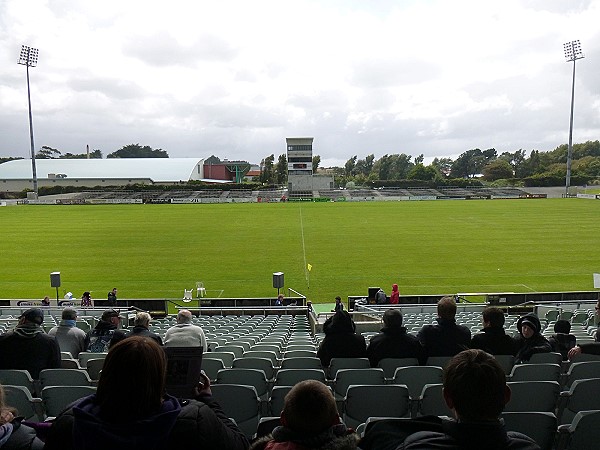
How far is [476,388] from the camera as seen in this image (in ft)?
7.37

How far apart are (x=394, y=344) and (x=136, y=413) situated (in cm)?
431

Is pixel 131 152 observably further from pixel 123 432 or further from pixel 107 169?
pixel 123 432

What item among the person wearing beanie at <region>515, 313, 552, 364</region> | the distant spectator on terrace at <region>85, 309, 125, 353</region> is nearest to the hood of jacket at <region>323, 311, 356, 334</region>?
the person wearing beanie at <region>515, 313, 552, 364</region>

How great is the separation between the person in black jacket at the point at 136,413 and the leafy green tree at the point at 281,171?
438ft

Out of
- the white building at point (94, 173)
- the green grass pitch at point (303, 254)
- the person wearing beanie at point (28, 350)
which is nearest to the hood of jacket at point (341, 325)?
the person wearing beanie at point (28, 350)

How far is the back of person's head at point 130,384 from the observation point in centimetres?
219

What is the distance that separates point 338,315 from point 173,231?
115 feet

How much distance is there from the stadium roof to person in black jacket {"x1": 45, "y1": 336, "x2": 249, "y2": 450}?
121752mm

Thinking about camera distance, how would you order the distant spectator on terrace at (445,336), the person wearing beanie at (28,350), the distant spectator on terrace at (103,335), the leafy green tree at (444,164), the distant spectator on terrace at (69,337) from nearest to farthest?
1. the person wearing beanie at (28,350)
2. the distant spectator on terrace at (445,336)
3. the distant spectator on terrace at (69,337)
4. the distant spectator on terrace at (103,335)
5. the leafy green tree at (444,164)

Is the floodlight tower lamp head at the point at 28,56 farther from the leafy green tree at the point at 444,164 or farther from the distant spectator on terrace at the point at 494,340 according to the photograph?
the leafy green tree at the point at 444,164

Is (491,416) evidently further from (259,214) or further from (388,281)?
(259,214)

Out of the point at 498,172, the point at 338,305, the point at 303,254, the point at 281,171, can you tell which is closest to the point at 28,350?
the point at 338,305

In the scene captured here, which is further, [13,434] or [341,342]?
[341,342]

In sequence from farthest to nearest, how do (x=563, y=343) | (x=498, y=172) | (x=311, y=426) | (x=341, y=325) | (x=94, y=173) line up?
(x=498, y=172), (x=94, y=173), (x=341, y=325), (x=563, y=343), (x=311, y=426)
